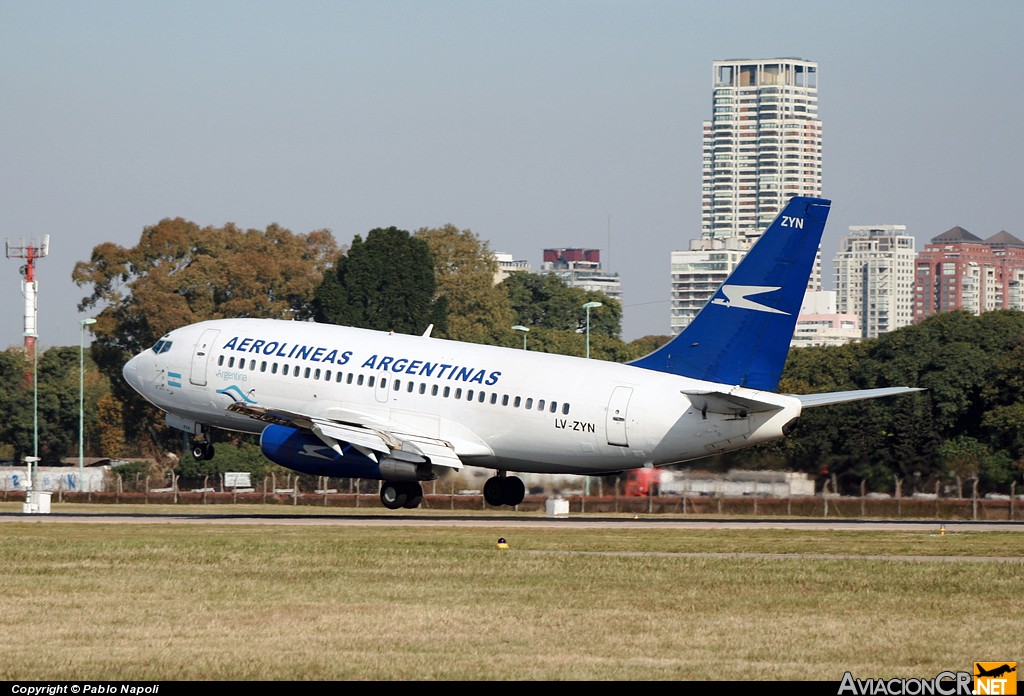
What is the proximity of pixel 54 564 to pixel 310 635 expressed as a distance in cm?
1338

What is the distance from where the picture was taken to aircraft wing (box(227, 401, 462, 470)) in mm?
56031

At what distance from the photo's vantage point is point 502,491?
60.3m

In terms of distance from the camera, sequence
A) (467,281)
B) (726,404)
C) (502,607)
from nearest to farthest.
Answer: (502,607) → (726,404) → (467,281)

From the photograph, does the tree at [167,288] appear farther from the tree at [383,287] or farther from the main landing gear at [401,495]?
the main landing gear at [401,495]

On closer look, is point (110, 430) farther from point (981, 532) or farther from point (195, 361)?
point (981, 532)

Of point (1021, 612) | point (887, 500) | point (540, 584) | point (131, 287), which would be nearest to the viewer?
point (1021, 612)

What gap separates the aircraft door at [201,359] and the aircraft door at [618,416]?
15228mm

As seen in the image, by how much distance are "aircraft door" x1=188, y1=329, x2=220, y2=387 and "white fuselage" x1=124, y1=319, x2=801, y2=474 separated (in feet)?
0.15

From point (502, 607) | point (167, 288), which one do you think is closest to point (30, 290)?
point (167, 288)

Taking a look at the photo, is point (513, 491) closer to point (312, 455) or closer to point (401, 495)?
point (401, 495)

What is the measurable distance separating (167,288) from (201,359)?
81.9 meters

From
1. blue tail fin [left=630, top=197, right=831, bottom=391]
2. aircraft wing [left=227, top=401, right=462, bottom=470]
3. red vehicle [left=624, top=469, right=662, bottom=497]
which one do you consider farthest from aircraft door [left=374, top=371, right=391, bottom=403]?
blue tail fin [left=630, top=197, right=831, bottom=391]

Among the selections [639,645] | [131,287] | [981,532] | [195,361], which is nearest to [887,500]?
[981,532]

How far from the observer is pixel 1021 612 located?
29719 mm
